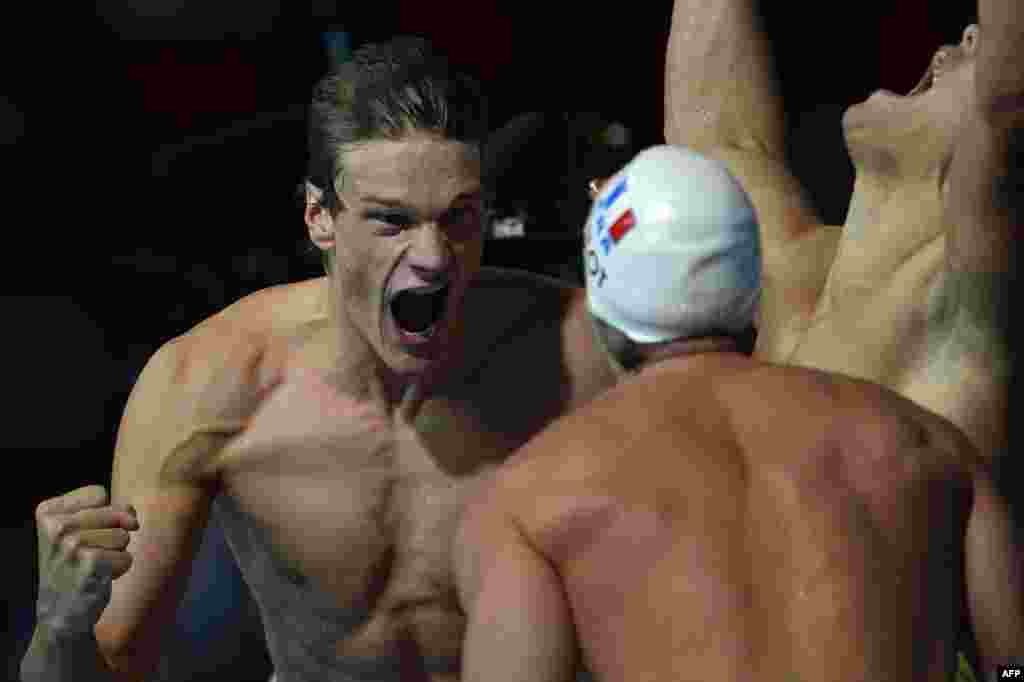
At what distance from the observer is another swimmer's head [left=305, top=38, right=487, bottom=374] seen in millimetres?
2371

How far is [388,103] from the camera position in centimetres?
239

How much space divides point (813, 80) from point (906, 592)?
2.18m

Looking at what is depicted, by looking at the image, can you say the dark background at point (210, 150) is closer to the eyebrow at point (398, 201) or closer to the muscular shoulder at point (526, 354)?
the muscular shoulder at point (526, 354)

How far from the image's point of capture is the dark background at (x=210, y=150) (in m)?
3.54

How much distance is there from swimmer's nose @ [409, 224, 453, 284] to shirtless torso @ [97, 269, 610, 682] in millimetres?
189

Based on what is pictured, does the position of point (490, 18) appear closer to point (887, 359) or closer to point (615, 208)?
point (887, 359)

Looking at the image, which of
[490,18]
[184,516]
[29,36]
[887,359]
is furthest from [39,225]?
[887,359]

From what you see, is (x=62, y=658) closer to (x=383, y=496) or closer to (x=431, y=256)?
(x=383, y=496)

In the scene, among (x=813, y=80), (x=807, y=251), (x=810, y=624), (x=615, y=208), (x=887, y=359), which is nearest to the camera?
(x=810, y=624)

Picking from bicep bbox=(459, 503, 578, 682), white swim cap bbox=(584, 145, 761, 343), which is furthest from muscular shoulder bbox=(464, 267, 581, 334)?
bicep bbox=(459, 503, 578, 682)

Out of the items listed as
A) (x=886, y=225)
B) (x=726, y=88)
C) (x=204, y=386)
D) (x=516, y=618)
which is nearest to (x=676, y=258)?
(x=516, y=618)

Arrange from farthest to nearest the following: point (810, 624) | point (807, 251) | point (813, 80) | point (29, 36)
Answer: point (813, 80) < point (29, 36) < point (807, 251) < point (810, 624)

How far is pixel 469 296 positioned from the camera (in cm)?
255

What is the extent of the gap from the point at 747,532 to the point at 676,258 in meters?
0.29
